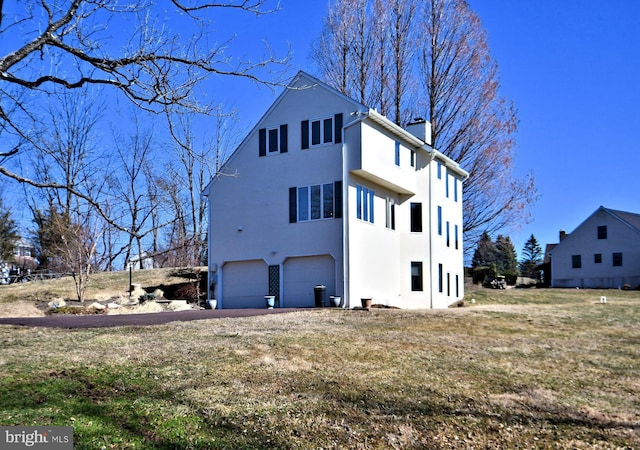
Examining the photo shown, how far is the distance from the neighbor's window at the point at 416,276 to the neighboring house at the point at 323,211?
5 cm

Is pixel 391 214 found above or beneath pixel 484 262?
above

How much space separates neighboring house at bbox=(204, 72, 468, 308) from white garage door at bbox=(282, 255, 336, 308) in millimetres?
36

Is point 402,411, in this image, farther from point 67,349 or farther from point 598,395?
point 67,349

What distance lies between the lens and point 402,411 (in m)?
7.69

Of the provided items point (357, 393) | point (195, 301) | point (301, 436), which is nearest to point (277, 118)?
point (195, 301)

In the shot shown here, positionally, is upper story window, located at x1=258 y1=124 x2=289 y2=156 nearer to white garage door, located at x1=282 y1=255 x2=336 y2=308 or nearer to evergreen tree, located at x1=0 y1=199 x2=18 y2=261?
white garage door, located at x1=282 y1=255 x2=336 y2=308

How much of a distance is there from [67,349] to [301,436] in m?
5.00

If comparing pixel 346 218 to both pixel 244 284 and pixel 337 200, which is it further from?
pixel 244 284

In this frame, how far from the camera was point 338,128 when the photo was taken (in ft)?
69.1

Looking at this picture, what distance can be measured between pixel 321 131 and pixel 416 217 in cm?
638

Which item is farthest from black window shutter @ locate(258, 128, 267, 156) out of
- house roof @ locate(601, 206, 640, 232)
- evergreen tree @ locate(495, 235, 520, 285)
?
evergreen tree @ locate(495, 235, 520, 285)

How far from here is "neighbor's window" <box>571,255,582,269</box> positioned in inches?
1849

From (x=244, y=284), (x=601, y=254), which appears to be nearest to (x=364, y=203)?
(x=244, y=284)

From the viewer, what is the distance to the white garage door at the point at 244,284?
22391 millimetres
